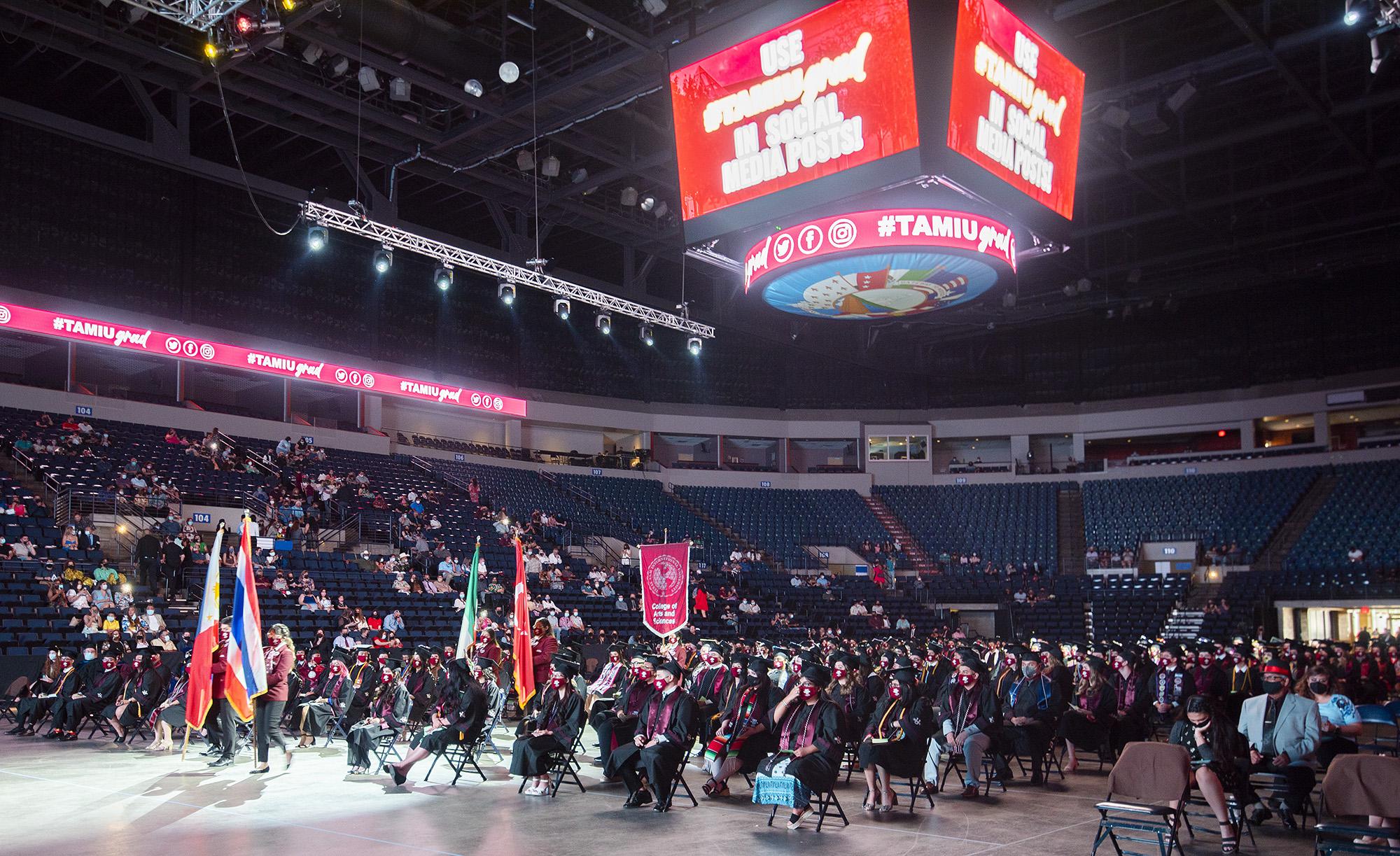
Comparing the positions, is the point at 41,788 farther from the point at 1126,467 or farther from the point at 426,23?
the point at 1126,467

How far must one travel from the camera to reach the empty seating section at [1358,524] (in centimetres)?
3375

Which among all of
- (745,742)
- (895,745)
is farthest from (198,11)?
(895,745)

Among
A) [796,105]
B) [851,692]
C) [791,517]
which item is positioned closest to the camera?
[851,692]

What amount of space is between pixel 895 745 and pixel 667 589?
853 cm

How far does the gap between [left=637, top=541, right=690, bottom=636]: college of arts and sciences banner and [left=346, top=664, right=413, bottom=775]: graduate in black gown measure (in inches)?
185

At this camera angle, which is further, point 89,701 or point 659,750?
point 89,701

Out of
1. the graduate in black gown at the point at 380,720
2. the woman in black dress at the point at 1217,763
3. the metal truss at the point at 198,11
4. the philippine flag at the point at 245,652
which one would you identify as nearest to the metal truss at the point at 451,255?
the metal truss at the point at 198,11

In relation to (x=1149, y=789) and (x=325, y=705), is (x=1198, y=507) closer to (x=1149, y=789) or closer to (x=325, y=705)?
(x=325, y=705)

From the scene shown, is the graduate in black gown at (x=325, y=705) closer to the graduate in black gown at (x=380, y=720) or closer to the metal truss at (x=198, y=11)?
the graduate in black gown at (x=380, y=720)

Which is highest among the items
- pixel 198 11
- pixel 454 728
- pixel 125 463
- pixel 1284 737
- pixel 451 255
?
pixel 198 11

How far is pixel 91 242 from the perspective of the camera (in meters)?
29.2

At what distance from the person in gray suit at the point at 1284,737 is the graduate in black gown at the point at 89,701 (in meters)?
15.8

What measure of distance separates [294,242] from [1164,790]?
31402 millimetres

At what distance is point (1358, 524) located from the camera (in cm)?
3531
